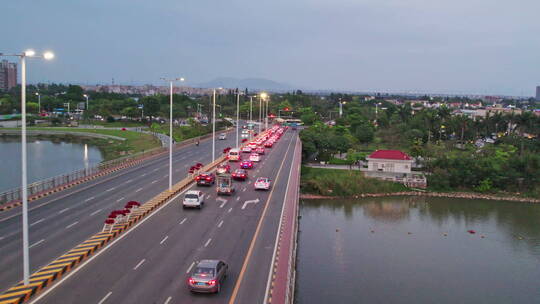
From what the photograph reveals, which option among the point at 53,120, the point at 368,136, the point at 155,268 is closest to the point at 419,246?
the point at 155,268

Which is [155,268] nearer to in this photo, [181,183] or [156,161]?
[181,183]

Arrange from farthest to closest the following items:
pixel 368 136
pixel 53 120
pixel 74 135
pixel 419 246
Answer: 1. pixel 53 120
2. pixel 74 135
3. pixel 368 136
4. pixel 419 246

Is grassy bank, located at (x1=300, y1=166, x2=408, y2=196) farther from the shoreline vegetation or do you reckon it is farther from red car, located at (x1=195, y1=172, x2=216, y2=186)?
red car, located at (x1=195, y1=172, x2=216, y2=186)

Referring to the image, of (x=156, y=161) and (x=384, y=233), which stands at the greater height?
(x=156, y=161)

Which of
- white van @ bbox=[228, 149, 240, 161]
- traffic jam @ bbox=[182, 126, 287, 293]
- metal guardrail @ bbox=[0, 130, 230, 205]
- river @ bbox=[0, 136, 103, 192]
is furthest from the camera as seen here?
river @ bbox=[0, 136, 103, 192]

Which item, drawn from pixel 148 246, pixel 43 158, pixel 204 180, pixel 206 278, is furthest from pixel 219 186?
pixel 43 158

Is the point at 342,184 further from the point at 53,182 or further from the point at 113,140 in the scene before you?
the point at 113,140

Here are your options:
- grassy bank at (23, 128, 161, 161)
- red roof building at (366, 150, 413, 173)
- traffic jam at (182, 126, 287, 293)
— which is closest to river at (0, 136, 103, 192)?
grassy bank at (23, 128, 161, 161)
